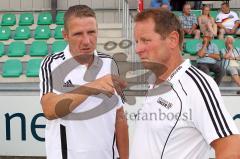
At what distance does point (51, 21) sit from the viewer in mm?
12492

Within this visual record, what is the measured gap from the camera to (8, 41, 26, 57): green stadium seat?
11.2 metres

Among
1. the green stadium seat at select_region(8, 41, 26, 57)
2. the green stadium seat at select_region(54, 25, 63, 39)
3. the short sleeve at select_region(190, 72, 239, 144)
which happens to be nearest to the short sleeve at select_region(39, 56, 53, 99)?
the short sleeve at select_region(190, 72, 239, 144)

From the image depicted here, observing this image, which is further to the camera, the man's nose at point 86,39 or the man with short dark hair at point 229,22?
the man with short dark hair at point 229,22

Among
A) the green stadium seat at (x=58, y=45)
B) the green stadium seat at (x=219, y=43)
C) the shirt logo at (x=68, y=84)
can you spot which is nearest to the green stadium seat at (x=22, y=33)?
the green stadium seat at (x=58, y=45)

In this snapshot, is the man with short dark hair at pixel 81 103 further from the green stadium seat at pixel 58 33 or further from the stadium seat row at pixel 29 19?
the stadium seat row at pixel 29 19

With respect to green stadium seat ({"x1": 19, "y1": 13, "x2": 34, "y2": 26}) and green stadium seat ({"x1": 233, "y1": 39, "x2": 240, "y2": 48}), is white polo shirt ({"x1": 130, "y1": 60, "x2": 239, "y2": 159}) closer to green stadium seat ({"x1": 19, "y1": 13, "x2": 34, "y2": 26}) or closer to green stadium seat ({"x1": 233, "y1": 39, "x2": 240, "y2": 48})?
green stadium seat ({"x1": 233, "y1": 39, "x2": 240, "y2": 48})

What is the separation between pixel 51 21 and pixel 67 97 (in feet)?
34.9

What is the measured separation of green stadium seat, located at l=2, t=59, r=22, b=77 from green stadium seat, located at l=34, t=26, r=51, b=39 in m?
1.24

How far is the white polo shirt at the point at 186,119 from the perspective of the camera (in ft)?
5.55

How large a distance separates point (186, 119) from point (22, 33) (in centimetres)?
1063

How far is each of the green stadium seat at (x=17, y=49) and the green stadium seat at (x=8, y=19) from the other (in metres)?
1.32

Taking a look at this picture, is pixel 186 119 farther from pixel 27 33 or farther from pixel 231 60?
pixel 27 33

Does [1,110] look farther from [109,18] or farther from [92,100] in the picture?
[109,18]

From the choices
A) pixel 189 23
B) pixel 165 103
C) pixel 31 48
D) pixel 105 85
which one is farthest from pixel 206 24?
pixel 165 103
